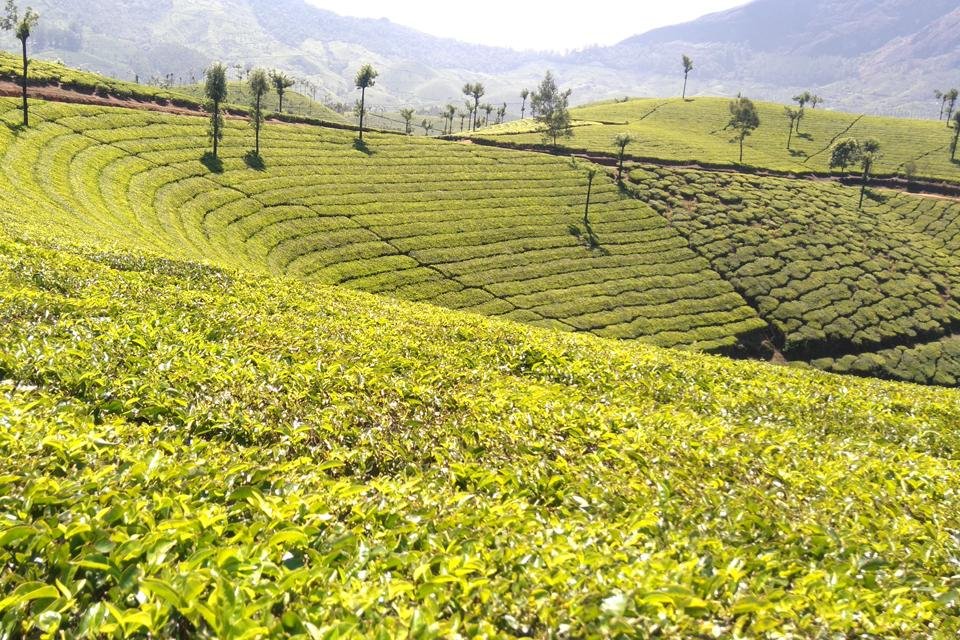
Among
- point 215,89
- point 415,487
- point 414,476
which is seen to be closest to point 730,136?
point 215,89

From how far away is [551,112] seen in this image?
348ft

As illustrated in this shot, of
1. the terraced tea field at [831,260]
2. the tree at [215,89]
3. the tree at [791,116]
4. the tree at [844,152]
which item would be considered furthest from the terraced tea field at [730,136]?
the tree at [215,89]

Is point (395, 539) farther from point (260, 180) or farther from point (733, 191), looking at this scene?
point (733, 191)

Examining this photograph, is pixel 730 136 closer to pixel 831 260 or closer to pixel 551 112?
pixel 551 112

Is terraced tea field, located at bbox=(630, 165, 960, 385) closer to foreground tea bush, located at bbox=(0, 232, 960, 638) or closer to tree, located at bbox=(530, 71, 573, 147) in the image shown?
tree, located at bbox=(530, 71, 573, 147)

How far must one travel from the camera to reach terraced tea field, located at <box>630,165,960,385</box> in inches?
2323

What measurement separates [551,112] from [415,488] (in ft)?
358

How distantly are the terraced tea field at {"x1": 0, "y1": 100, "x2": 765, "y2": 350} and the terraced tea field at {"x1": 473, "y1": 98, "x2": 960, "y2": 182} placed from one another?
3933 cm

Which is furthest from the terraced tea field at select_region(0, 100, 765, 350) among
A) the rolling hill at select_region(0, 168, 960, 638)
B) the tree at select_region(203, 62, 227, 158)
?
the rolling hill at select_region(0, 168, 960, 638)

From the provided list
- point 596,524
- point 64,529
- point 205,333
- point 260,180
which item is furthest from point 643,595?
point 260,180

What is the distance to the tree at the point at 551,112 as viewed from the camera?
104062 millimetres

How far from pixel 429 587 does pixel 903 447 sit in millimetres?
12156

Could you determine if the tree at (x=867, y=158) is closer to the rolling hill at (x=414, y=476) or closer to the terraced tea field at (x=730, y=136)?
the terraced tea field at (x=730, y=136)

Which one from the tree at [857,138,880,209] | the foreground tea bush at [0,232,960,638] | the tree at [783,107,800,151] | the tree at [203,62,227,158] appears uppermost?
the tree at [783,107,800,151]
